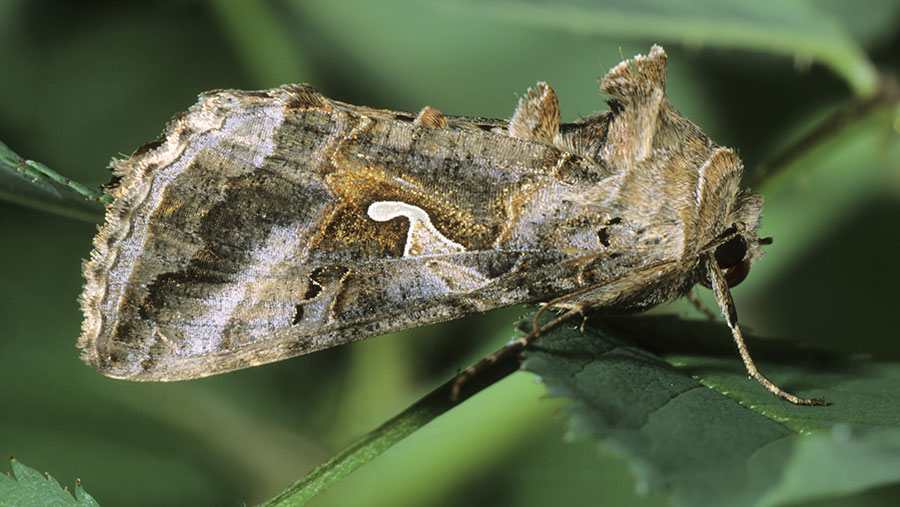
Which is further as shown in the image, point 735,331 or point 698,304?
point 698,304

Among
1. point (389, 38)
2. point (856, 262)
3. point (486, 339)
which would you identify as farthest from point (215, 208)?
point (856, 262)

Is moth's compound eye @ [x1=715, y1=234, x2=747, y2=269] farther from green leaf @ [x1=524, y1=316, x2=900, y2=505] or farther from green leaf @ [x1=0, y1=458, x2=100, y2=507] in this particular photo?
green leaf @ [x1=0, y1=458, x2=100, y2=507]

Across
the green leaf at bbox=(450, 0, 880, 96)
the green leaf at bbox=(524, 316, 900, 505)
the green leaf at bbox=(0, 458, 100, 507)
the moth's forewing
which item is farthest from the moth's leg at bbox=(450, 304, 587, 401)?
the green leaf at bbox=(450, 0, 880, 96)

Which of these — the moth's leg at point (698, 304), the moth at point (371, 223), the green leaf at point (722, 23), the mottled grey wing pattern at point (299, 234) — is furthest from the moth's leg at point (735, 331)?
the green leaf at point (722, 23)

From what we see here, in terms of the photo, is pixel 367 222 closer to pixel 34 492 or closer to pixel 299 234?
pixel 299 234

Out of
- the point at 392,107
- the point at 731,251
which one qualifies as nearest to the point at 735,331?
the point at 731,251

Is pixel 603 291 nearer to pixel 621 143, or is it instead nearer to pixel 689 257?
pixel 689 257

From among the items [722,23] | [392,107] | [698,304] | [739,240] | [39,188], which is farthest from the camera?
[392,107]
